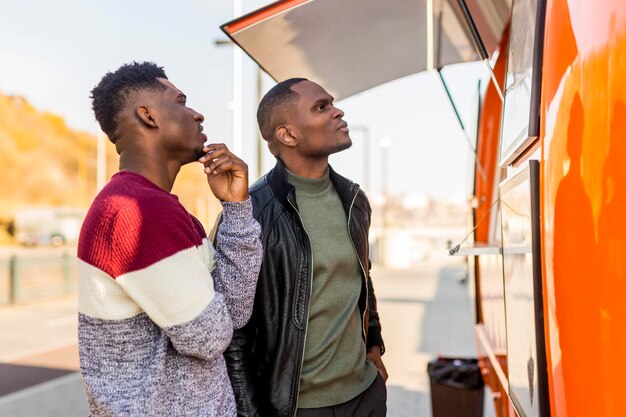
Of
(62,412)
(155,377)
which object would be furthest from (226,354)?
(62,412)

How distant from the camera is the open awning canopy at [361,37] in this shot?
333 cm

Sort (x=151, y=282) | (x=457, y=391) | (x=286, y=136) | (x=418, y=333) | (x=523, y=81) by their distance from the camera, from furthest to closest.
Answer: (x=418, y=333)
(x=457, y=391)
(x=286, y=136)
(x=523, y=81)
(x=151, y=282)

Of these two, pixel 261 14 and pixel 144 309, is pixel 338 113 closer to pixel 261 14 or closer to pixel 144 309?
pixel 261 14

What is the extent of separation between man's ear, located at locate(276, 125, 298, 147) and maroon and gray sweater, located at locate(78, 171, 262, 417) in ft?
3.12

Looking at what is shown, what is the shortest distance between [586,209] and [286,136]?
58.2 inches

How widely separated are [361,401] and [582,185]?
4.68 feet

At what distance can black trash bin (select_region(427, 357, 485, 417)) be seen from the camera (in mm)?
5062

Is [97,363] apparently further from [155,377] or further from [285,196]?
[285,196]

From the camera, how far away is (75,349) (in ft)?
35.3

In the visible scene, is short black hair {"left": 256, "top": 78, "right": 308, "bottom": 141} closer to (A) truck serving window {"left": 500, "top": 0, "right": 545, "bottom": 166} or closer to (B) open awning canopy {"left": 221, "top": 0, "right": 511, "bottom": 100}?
(B) open awning canopy {"left": 221, "top": 0, "right": 511, "bottom": 100}

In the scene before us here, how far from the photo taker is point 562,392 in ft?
6.05

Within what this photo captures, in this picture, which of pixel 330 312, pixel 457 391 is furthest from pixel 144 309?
pixel 457 391

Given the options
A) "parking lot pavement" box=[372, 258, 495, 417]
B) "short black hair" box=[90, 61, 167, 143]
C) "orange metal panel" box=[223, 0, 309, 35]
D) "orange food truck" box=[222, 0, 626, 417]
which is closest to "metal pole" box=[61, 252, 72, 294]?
"parking lot pavement" box=[372, 258, 495, 417]

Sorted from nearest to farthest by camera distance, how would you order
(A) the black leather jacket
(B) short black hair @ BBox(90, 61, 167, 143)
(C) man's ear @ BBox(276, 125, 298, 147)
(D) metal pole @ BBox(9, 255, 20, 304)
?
(B) short black hair @ BBox(90, 61, 167, 143)
(A) the black leather jacket
(C) man's ear @ BBox(276, 125, 298, 147)
(D) metal pole @ BBox(9, 255, 20, 304)
